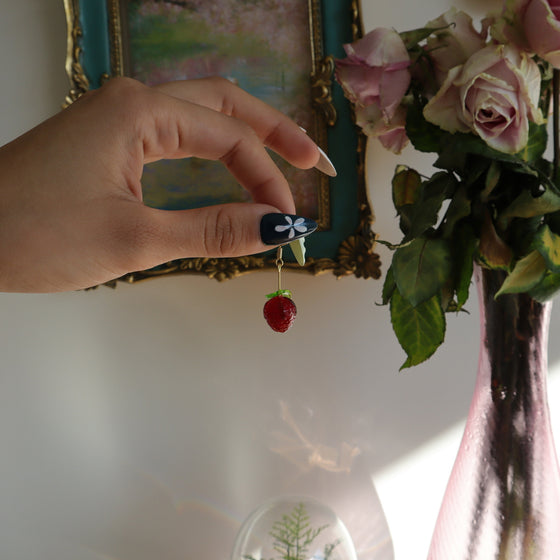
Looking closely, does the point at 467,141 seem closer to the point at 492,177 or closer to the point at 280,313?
the point at 492,177

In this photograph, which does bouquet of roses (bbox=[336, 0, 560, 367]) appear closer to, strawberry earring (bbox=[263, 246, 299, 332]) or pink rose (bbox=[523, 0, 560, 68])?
pink rose (bbox=[523, 0, 560, 68])

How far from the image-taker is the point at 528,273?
1.84ft

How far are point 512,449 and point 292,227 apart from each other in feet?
1.20

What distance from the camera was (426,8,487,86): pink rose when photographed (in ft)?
1.89

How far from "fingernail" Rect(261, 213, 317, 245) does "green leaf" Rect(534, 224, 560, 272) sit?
0.23m

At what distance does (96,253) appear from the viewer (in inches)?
19.9

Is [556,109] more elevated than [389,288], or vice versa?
[556,109]

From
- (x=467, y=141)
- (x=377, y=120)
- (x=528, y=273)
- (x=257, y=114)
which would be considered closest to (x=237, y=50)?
(x=257, y=114)

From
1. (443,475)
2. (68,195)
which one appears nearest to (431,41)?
(68,195)

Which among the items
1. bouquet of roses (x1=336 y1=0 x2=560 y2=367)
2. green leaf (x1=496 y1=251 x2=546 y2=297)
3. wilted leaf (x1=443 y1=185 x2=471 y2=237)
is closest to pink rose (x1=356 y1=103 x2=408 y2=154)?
bouquet of roses (x1=336 y1=0 x2=560 y2=367)

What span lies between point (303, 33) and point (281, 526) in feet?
2.44

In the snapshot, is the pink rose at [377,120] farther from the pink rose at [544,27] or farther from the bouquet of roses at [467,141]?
A: the pink rose at [544,27]

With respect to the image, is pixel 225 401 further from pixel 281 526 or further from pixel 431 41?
pixel 431 41

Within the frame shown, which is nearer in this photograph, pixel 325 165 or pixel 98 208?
pixel 98 208
